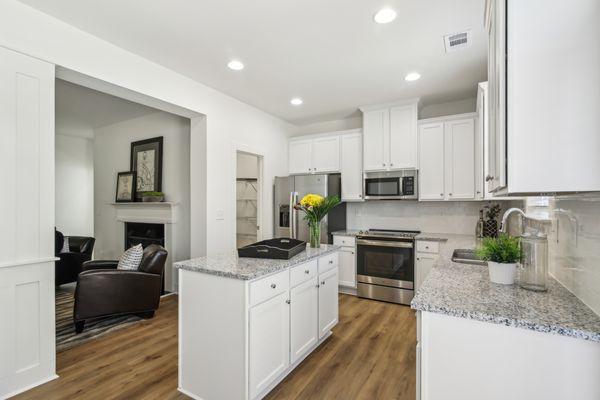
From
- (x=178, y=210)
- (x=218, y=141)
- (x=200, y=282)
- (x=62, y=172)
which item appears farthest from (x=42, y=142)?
(x=62, y=172)

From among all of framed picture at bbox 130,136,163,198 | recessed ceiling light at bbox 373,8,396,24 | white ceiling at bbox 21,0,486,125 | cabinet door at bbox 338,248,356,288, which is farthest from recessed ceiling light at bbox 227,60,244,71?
cabinet door at bbox 338,248,356,288

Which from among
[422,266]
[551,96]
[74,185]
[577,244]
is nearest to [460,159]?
[422,266]

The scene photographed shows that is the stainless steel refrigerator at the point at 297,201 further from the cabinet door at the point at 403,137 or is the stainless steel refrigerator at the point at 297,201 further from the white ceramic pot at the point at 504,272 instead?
the white ceramic pot at the point at 504,272

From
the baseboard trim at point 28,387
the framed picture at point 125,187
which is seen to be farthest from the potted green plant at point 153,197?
the baseboard trim at point 28,387

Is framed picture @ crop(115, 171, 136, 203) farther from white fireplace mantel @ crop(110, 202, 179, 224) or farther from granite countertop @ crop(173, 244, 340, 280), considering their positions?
granite countertop @ crop(173, 244, 340, 280)

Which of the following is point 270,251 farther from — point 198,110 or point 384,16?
point 198,110

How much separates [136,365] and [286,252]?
5.20ft

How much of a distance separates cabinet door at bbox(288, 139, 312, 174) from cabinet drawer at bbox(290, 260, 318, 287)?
2643 mm

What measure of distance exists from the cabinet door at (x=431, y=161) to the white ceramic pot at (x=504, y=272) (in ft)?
8.45

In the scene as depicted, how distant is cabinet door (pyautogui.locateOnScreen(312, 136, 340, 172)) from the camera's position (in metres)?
4.68

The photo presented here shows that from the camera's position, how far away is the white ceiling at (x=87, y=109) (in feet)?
13.4

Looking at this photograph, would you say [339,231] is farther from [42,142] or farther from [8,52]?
[8,52]

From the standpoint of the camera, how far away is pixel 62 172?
632 centimetres

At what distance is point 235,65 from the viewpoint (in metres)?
3.10
